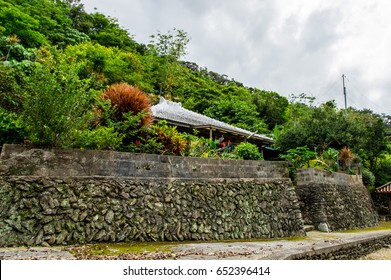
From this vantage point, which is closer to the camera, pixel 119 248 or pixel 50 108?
pixel 119 248

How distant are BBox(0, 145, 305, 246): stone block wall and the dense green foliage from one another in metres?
0.52

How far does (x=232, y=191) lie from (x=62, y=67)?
5087 mm

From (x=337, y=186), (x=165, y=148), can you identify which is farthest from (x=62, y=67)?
(x=337, y=186)

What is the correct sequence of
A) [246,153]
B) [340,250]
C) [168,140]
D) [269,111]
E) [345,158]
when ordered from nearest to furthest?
[340,250] < [168,140] < [246,153] < [345,158] < [269,111]

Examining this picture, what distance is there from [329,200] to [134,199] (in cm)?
887

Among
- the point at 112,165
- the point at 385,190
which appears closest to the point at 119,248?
the point at 112,165

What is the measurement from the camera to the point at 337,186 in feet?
46.8

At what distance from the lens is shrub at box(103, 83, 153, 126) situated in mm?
7992

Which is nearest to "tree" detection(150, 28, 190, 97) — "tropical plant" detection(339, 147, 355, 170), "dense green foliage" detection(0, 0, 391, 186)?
"dense green foliage" detection(0, 0, 391, 186)

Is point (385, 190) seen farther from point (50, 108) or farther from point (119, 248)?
point (50, 108)

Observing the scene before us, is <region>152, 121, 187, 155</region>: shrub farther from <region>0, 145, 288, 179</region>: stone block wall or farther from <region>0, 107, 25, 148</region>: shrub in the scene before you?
<region>0, 107, 25, 148</region>: shrub

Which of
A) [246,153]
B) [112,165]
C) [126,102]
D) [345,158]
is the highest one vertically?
[345,158]

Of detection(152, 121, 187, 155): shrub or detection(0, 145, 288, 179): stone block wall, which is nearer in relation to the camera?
detection(0, 145, 288, 179): stone block wall

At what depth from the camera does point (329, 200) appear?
12828 millimetres
